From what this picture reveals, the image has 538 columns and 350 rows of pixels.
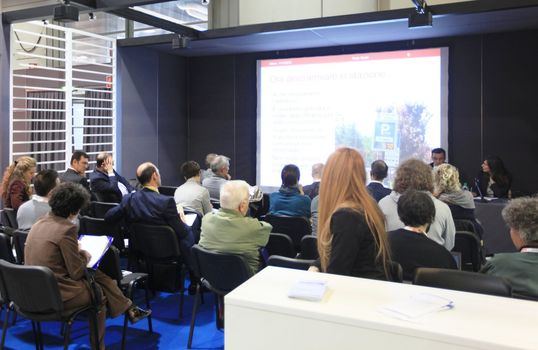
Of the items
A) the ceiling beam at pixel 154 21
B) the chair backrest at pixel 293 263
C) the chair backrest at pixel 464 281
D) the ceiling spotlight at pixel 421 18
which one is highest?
the ceiling beam at pixel 154 21

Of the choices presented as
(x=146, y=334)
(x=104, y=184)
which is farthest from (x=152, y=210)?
(x=104, y=184)

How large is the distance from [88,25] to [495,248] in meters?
7.29

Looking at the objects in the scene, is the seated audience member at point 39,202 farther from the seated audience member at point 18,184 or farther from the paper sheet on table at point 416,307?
the paper sheet on table at point 416,307

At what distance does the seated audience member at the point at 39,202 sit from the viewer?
3652mm

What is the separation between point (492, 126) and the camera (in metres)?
6.70

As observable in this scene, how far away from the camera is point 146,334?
364 centimetres

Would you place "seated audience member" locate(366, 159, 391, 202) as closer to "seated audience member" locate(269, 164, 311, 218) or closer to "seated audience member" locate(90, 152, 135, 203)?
"seated audience member" locate(269, 164, 311, 218)

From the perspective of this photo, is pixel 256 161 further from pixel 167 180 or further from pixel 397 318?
pixel 397 318

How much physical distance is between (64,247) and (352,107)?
17.5 feet

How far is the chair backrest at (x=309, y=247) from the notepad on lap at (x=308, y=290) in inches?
69.1

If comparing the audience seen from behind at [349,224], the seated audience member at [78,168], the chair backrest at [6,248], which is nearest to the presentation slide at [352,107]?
the seated audience member at [78,168]

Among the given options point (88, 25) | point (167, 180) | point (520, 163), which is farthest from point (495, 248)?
point (88, 25)

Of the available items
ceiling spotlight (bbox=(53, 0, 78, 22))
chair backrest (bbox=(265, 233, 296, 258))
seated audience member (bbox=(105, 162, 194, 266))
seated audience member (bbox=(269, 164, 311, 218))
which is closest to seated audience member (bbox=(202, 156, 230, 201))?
seated audience member (bbox=(269, 164, 311, 218))

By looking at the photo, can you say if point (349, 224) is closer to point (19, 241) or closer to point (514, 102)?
point (19, 241)
